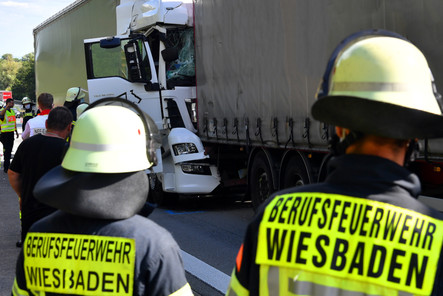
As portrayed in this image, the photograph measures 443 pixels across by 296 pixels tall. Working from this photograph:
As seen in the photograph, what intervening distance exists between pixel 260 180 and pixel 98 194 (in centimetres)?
785

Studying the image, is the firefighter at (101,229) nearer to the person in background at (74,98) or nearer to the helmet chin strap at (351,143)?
the helmet chin strap at (351,143)

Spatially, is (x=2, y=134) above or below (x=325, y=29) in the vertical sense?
below

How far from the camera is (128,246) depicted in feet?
7.26

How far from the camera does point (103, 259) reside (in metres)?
2.27

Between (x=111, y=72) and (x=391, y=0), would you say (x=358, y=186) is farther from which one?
(x=111, y=72)

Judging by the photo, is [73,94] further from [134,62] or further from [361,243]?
[361,243]

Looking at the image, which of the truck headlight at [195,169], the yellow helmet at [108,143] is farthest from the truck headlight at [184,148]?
the yellow helmet at [108,143]

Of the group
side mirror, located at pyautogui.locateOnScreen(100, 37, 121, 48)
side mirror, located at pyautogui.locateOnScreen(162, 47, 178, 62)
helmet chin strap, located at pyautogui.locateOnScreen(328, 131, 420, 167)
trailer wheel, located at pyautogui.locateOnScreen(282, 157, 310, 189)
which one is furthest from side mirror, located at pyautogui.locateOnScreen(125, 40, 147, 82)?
helmet chin strap, located at pyautogui.locateOnScreen(328, 131, 420, 167)

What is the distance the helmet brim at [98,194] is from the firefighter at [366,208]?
49 cm

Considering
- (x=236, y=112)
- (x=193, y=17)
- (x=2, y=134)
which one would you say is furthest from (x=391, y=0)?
(x=2, y=134)

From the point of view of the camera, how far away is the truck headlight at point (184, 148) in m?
11.4

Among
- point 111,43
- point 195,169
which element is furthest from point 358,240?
point 111,43

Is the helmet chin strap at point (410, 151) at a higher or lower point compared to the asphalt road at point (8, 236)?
higher

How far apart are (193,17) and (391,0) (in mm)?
5955
